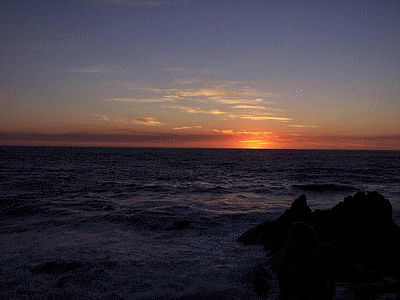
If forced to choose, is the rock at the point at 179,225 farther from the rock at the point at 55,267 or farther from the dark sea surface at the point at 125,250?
the rock at the point at 55,267

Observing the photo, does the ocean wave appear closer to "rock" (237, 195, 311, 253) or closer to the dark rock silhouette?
"rock" (237, 195, 311, 253)

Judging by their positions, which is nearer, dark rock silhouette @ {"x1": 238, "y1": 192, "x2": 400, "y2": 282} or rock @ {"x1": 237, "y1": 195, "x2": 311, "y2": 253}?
dark rock silhouette @ {"x1": 238, "y1": 192, "x2": 400, "y2": 282}

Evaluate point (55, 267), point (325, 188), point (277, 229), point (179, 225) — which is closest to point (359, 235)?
point (277, 229)

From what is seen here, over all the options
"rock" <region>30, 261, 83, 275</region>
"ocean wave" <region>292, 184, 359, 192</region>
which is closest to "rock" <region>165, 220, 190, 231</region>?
"rock" <region>30, 261, 83, 275</region>

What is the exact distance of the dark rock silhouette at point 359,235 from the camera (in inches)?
239

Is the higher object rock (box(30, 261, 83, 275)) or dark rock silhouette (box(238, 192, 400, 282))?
dark rock silhouette (box(238, 192, 400, 282))

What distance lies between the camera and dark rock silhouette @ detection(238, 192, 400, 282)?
6.06 m

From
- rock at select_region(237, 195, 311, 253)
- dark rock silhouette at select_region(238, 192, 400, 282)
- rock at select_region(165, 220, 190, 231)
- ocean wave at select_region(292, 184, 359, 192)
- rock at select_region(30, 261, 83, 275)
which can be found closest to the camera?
dark rock silhouette at select_region(238, 192, 400, 282)

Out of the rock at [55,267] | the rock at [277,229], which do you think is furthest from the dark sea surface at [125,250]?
the rock at [277,229]

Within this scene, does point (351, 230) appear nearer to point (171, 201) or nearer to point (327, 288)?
point (327, 288)

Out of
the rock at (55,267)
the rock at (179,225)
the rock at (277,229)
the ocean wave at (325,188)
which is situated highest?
the rock at (277,229)

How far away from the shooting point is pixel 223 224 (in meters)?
12.2

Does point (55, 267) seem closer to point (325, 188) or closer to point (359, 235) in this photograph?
point (359, 235)

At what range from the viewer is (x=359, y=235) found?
702 cm
